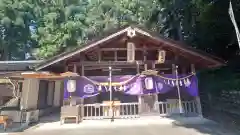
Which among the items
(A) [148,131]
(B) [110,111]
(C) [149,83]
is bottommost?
(A) [148,131]

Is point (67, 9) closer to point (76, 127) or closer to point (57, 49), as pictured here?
point (57, 49)

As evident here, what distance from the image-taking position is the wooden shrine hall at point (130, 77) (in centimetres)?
1305

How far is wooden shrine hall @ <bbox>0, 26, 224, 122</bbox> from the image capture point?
1305cm

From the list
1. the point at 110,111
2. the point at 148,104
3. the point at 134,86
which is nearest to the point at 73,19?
the point at 134,86

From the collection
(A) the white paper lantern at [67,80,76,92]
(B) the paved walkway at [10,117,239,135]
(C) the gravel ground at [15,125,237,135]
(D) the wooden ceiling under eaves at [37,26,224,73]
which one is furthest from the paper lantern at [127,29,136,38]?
(C) the gravel ground at [15,125,237,135]

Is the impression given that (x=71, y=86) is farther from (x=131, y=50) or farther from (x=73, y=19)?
(x=73, y=19)

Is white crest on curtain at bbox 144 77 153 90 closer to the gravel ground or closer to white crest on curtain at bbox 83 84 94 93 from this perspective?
the gravel ground

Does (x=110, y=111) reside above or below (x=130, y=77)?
below

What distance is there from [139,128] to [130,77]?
3.60 m

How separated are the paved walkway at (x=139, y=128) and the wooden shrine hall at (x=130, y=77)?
36.8 inches

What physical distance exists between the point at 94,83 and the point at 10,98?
5754 mm

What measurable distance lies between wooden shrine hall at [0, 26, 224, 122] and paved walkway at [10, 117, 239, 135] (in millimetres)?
935

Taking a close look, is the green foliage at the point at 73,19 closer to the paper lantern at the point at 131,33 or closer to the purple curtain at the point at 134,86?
the purple curtain at the point at 134,86

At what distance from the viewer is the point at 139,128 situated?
10625mm
